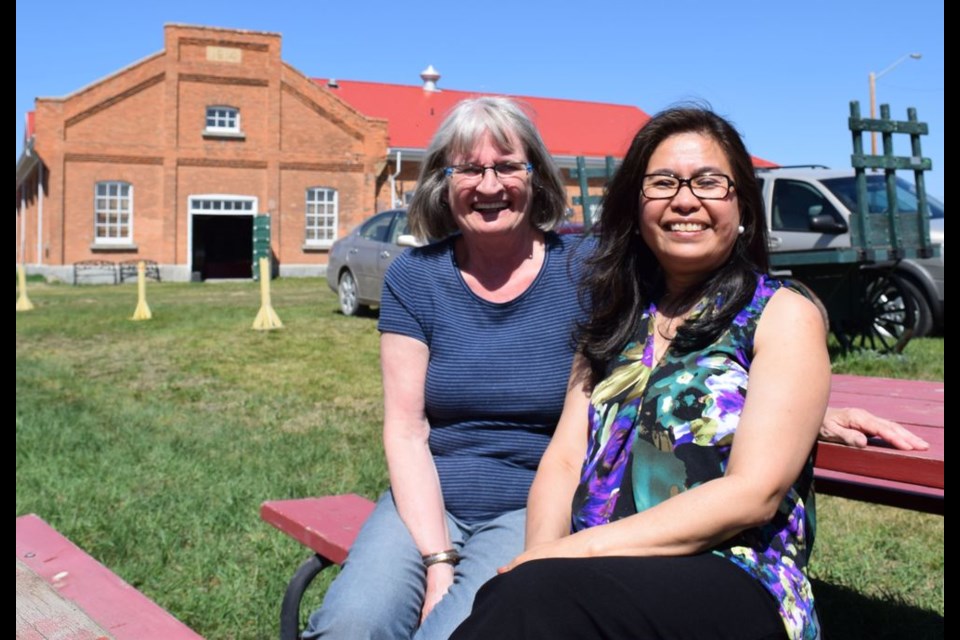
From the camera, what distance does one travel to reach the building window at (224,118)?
31469 mm

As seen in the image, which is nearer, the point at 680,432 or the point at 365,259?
the point at 680,432

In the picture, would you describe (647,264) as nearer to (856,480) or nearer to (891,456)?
(891,456)

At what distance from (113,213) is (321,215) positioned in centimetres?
613

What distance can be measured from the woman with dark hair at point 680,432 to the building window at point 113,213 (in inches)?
1165

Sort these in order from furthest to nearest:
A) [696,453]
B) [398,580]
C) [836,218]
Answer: [836,218]
[398,580]
[696,453]

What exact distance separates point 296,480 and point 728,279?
3.70 meters

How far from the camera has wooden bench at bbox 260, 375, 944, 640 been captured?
7.59 ft

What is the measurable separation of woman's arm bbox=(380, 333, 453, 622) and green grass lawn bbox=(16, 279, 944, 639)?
1264mm

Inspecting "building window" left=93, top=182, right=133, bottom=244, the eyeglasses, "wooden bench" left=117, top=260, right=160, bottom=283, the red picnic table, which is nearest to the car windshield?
the red picnic table

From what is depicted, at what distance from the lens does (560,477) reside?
2492 millimetres

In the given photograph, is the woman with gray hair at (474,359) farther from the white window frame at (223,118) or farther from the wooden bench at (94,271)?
the white window frame at (223,118)

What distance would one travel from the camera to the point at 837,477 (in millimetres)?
3488

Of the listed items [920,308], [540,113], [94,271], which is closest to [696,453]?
[920,308]

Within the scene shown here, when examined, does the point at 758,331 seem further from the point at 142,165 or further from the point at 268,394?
the point at 142,165
